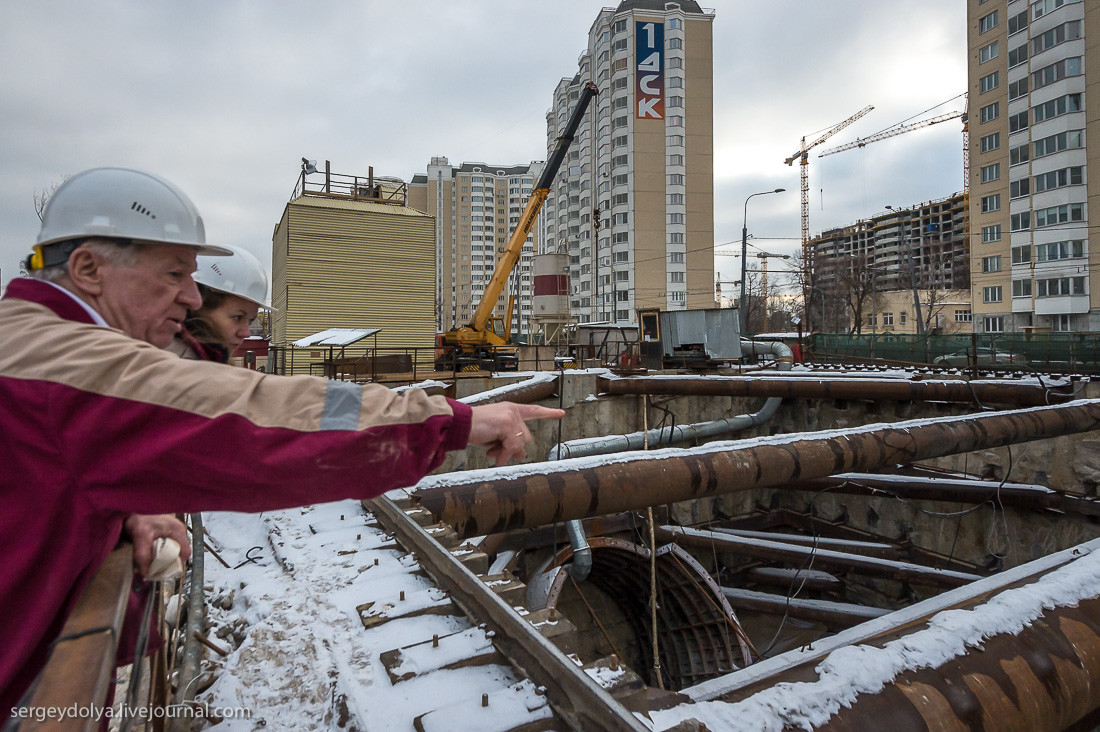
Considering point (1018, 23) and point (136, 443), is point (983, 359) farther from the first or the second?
point (1018, 23)

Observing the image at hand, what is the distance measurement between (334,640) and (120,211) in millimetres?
1973

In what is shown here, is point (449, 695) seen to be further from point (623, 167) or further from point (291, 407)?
point (623, 167)

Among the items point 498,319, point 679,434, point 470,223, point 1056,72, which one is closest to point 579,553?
point 679,434

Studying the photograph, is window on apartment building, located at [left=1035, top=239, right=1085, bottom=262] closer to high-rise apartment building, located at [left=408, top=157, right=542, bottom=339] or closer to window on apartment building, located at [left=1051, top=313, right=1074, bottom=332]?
window on apartment building, located at [left=1051, top=313, right=1074, bottom=332]

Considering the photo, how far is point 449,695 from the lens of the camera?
2.21 metres

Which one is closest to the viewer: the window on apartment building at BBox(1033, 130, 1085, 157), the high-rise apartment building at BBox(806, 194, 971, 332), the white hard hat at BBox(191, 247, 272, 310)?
the white hard hat at BBox(191, 247, 272, 310)

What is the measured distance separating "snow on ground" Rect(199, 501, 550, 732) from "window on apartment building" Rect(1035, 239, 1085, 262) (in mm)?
47422

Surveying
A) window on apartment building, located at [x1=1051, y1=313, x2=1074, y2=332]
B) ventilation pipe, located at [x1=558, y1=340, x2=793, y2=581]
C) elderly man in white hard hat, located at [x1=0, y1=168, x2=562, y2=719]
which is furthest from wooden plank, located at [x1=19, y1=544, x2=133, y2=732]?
window on apartment building, located at [x1=1051, y1=313, x2=1074, y2=332]

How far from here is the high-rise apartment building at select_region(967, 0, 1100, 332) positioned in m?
35.6

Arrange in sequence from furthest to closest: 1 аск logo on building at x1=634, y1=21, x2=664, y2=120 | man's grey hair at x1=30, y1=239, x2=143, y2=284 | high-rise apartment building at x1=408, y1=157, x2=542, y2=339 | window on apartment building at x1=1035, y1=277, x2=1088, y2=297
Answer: high-rise apartment building at x1=408, y1=157, x2=542, y2=339
1 аск logo on building at x1=634, y1=21, x2=664, y2=120
window on apartment building at x1=1035, y1=277, x2=1088, y2=297
man's grey hair at x1=30, y1=239, x2=143, y2=284

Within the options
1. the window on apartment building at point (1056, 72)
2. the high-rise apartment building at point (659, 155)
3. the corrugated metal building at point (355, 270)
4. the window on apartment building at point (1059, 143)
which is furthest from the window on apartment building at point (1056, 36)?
the corrugated metal building at point (355, 270)

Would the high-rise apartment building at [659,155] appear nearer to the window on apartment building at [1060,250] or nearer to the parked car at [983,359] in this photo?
the window on apartment building at [1060,250]

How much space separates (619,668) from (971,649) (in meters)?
1.28

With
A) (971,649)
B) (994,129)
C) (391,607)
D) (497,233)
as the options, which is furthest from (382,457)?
(497,233)
